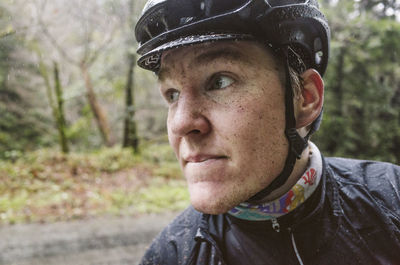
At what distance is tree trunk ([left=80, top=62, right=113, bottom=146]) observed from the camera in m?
10.9

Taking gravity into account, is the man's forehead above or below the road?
above

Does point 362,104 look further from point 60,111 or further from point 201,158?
point 60,111

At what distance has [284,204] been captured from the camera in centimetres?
147

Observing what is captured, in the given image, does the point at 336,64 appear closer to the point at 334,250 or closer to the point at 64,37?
the point at 334,250

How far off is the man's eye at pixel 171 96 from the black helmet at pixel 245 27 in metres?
0.20

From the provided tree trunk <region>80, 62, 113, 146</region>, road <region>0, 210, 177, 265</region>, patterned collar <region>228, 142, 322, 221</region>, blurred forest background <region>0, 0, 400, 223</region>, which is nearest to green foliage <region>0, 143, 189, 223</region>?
blurred forest background <region>0, 0, 400, 223</region>

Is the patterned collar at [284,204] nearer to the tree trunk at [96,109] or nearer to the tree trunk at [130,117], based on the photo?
the tree trunk at [130,117]

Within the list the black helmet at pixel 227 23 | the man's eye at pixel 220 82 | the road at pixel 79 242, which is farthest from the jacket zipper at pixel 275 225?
the road at pixel 79 242

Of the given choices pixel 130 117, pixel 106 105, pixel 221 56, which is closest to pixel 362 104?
pixel 221 56

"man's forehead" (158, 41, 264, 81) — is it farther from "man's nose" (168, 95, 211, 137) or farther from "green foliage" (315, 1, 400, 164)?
"green foliage" (315, 1, 400, 164)

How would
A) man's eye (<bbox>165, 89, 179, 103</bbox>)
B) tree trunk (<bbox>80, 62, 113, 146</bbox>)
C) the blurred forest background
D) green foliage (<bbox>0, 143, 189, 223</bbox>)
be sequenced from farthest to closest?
tree trunk (<bbox>80, 62, 113, 146</bbox>) → the blurred forest background → green foliage (<bbox>0, 143, 189, 223</bbox>) → man's eye (<bbox>165, 89, 179, 103</bbox>)

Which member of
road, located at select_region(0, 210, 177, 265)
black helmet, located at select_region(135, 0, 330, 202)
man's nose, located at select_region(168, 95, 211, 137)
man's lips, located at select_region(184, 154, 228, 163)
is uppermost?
black helmet, located at select_region(135, 0, 330, 202)

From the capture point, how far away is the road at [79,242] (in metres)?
4.23

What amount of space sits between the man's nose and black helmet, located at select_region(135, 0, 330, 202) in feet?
0.90
